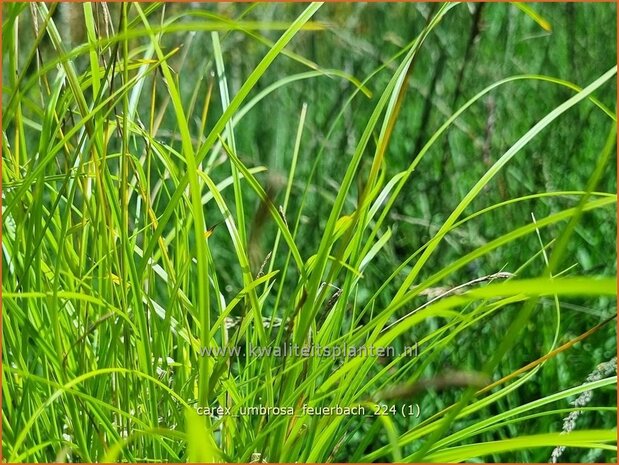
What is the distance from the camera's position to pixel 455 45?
4.57 ft

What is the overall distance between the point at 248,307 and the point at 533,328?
1.30 ft

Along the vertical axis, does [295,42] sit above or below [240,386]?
above

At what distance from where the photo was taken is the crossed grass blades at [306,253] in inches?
21.2

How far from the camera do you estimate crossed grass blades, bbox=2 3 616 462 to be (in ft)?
1.77

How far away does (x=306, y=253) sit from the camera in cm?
107

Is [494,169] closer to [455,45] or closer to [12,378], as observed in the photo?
[12,378]

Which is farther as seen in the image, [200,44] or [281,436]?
[200,44]

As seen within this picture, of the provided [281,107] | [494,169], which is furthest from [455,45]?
[494,169]

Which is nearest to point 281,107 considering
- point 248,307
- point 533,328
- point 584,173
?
point 584,173

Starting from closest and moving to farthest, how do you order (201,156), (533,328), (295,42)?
(201,156)
(533,328)
(295,42)

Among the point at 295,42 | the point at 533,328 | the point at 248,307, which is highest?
the point at 295,42

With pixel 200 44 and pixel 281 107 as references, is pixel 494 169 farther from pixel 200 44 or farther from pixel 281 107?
pixel 200 44

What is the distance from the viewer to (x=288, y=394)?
0.59 metres

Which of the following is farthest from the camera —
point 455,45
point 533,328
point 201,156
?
point 455,45
